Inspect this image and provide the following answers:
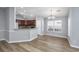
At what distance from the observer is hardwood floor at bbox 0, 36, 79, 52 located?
5.37 feet

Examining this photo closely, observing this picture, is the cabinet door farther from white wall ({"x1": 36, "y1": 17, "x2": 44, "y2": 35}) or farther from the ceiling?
the ceiling

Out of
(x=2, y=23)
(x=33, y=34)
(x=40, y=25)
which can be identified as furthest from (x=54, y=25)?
(x=2, y=23)

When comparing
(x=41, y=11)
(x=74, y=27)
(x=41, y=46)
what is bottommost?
(x=41, y=46)

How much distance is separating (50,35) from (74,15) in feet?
1.83

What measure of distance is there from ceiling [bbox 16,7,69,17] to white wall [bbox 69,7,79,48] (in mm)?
135

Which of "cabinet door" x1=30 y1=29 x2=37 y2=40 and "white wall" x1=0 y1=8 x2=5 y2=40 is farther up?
"white wall" x1=0 y1=8 x2=5 y2=40

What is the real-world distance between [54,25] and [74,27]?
36 cm

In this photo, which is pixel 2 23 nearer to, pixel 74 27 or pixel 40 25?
pixel 40 25

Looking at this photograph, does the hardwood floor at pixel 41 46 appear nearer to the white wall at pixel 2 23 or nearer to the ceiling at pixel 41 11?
the white wall at pixel 2 23

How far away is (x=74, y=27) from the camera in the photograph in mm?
1626

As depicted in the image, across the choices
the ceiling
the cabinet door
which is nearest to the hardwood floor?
the cabinet door

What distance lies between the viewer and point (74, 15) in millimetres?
1614
